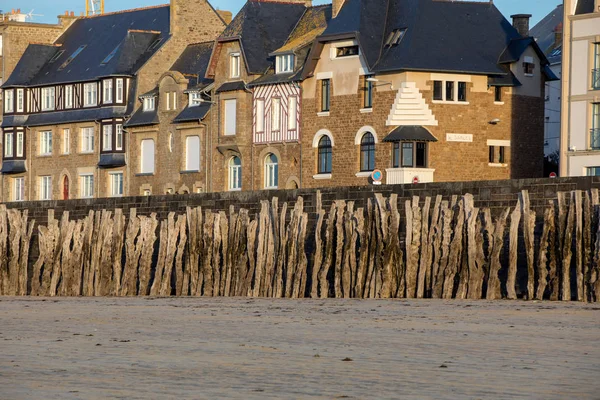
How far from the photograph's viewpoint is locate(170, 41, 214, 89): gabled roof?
6488 cm

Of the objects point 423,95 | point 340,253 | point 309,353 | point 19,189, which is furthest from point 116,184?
point 309,353

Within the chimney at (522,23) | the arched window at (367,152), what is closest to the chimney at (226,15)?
the chimney at (522,23)

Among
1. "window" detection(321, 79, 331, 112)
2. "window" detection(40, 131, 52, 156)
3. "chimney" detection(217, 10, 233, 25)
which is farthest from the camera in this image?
"window" detection(40, 131, 52, 156)

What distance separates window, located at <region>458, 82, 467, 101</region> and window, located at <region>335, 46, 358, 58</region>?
448 centimetres

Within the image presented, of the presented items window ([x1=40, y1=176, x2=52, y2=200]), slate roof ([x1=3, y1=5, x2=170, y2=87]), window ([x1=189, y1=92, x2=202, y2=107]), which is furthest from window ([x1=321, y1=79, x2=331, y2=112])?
window ([x1=40, y1=176, x2=52, y2=200])

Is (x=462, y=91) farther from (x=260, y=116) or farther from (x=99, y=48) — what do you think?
(x=99, y=48)

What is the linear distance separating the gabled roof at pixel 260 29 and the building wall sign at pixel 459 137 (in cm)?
1077

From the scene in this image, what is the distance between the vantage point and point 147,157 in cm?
6656

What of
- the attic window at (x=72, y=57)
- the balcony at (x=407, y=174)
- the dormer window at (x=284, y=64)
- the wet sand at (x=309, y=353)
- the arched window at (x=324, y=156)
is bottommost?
the wet sand at (x=309, y=353)

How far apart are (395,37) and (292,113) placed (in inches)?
242

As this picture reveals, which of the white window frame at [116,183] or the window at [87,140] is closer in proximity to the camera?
the white window frame at [116,183]

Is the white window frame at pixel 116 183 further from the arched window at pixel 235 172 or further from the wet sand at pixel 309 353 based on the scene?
the wet sand at pixel 309 353

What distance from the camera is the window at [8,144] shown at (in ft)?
241

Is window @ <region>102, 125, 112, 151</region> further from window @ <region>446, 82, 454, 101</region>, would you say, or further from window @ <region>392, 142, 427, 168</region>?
window @ <region>446, 82, 454, 101</region>
